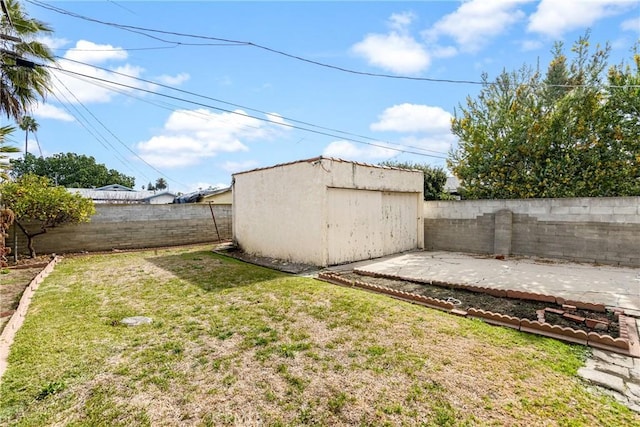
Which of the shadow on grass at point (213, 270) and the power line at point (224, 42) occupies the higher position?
the power line at point (224, 42)

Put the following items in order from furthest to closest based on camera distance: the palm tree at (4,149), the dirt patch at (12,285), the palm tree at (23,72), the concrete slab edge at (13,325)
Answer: the palm tree at (23,72)
the palm tree at (4,149)
the dirt patch at (12,285)
the concrete slab edge at (13,325)

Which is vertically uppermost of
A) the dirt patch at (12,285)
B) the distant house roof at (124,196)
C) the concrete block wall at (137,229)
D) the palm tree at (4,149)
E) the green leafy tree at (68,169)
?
the green leafy tree at (68,169)

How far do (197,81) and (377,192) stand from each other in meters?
6.99

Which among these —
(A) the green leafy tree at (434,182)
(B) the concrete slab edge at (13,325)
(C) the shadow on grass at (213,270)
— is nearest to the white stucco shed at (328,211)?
(C) the shadow on grass at (213,270)

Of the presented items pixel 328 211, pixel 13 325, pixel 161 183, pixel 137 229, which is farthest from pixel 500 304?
pixel 161 183

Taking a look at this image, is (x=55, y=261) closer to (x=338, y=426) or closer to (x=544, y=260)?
(x=338, y=426)

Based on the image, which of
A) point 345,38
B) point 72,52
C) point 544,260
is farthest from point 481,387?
point 72,52

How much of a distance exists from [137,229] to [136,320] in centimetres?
839

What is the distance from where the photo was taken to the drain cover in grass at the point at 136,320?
4.01 metres

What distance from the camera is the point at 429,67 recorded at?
30.5ft

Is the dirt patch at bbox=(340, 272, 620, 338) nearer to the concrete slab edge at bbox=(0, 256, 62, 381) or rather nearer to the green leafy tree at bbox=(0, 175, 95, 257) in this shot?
the concrete slab edge at bbox=(0, 256, 62, 381)

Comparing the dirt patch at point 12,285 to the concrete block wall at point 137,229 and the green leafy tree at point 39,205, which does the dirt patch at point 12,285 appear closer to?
the green leafy tree at point 39,205

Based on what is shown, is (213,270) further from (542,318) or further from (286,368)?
(542,318)

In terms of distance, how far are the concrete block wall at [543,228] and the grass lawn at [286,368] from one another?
582 centimetres
